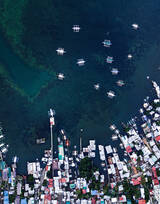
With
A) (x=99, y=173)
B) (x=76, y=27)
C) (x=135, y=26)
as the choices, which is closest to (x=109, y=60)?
(x=135, y=26)

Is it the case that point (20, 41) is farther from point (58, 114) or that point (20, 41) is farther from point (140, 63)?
point (140, 63)

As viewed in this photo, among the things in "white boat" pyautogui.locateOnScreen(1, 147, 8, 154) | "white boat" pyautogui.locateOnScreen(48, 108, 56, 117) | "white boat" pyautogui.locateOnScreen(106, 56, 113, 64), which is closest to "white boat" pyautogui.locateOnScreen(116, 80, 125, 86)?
"white boat" pyautogui.locateOnScreen(106, 56, 113, 64)

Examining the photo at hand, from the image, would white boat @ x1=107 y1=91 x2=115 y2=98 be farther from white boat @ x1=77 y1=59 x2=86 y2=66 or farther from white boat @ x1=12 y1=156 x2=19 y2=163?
white boat @ x1=12 y1=156 x2=19 y2=163

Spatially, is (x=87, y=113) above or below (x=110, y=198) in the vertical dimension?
above

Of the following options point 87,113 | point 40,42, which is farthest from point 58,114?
point 40,42

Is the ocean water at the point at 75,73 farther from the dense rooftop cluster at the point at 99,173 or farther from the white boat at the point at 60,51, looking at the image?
the dense rooftop cluster at the point at 99,173

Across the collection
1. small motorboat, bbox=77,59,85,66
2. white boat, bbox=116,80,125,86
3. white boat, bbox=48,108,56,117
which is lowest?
white boat, bbox=48,108,56,117
